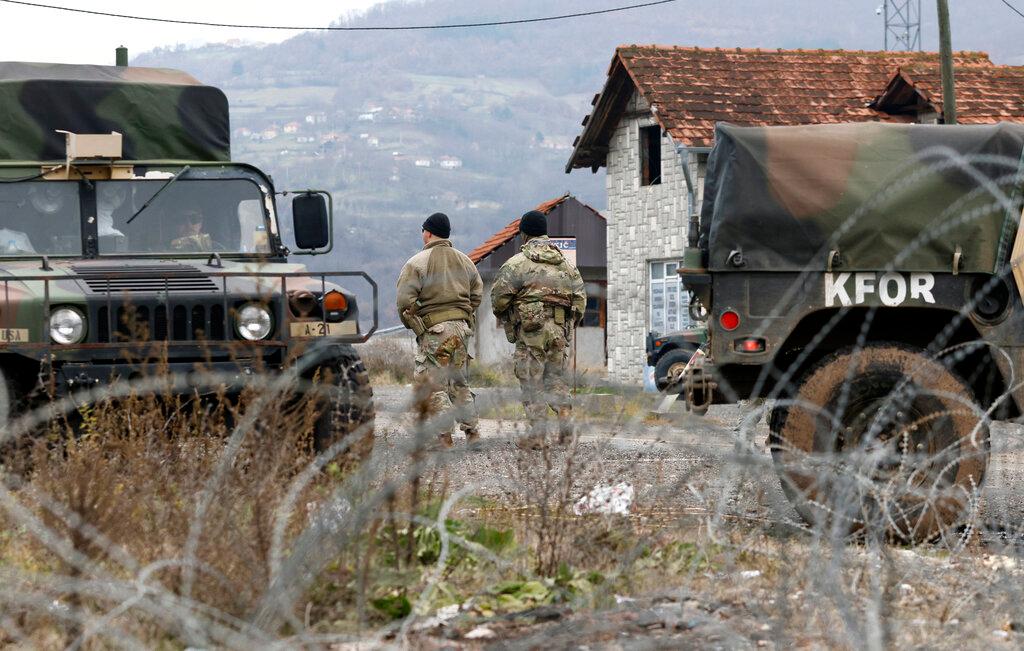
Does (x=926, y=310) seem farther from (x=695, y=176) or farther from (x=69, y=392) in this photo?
(x=695, y=176)

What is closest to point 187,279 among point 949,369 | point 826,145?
point 826,145

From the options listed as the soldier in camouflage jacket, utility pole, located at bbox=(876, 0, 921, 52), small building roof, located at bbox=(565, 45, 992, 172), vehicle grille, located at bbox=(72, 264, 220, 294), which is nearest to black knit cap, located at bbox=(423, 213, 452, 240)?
the soldier in camouflage jacket

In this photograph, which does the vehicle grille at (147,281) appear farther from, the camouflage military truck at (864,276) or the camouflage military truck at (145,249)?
the camouflage military truck at (864,276)

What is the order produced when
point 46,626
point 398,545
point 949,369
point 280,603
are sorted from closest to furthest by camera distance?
point 280,603 < point 46,626 < point 398,545 < point 949,369

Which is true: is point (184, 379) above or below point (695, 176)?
below

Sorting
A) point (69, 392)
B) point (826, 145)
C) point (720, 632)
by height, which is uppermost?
point (826, 145)

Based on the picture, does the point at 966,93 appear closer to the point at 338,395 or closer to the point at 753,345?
the point at 753,345

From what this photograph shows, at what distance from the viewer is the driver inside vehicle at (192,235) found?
9.30 m

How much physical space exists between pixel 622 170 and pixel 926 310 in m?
21.5

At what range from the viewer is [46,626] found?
4.64m

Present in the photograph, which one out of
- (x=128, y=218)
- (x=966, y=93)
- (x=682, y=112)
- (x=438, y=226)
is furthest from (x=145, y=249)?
(x=966, y=93)

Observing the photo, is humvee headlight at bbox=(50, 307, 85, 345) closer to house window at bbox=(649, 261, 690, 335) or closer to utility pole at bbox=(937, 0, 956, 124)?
utility pole at bbox=(937, 0, 956, 124)

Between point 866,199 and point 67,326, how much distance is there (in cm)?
398

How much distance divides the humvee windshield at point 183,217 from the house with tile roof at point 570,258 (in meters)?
26.1
